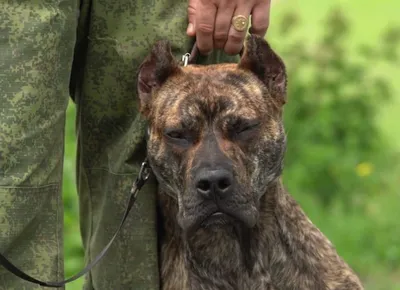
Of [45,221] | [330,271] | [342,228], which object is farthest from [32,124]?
[342,228]

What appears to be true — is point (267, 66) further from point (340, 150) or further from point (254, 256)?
point (340, 150)

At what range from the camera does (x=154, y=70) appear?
428 centimetres

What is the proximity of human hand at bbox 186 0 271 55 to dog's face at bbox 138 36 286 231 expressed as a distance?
71mm

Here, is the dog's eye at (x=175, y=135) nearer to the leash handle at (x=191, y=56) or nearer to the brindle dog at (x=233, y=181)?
the brindle dog at (x=233, y=181)

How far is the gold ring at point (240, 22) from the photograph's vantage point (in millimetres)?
4211

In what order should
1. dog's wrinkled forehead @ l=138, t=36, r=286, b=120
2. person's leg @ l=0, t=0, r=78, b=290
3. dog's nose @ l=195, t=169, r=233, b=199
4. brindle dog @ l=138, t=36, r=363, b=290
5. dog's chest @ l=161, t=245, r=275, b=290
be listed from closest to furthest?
person's leg @ l=0, t=0, r=78, b=290 → dog's nose @ l=195, t=169, r=233, b=199 → brindle dog @ l=138, t=36, r=363, b=290 → dog's wrinkled forehead @ l=138, t=36, r=286, b=120 → dog's chest @ l=161, t=245, r=275, b=290

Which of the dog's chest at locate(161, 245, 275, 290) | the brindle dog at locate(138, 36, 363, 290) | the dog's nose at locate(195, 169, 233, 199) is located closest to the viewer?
the dog's nose at locate(195, 169, 233, 199)

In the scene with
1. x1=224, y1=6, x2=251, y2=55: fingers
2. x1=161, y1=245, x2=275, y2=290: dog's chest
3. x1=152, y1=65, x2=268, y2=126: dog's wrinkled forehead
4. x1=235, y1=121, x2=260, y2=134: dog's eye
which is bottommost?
x1=161, y1=245, x2=275, y2=290: dog's chest

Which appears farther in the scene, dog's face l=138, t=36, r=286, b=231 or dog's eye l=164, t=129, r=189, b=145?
dog's eye l=164, t=129, r=189, b=145

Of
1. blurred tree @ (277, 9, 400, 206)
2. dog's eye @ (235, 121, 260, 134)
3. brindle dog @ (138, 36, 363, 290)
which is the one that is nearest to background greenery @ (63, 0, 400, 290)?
blurred tree @ (277, 9, 400, 206)

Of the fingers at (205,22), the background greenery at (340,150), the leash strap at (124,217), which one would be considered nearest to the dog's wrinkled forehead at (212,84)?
the fingers at (205,22)

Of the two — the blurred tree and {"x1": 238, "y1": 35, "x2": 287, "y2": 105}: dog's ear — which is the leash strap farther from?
the blurred tree

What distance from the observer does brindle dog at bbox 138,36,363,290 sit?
406 centimetres

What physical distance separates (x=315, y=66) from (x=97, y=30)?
3507 mm
